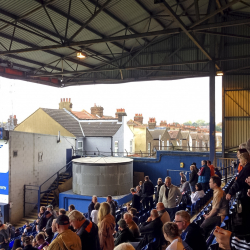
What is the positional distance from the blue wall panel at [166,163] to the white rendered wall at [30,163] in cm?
644

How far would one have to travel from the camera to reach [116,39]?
40.7 feet

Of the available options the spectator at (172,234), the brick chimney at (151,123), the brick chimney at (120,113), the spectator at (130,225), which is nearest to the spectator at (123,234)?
the spectator at (130,225)

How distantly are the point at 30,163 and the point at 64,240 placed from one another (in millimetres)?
16524

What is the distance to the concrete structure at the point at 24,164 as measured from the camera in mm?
17297

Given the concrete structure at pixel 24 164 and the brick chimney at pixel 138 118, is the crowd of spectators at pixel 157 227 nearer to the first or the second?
the concrete structure at pixel 24 164

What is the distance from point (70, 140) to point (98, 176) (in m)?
6.99

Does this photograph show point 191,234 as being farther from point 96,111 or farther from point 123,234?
point 96,111

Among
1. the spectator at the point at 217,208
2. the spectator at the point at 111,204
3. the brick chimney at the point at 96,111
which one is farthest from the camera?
the brick chimney at the point at 96,111

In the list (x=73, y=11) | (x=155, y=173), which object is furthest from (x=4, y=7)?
(x=155, y=173)

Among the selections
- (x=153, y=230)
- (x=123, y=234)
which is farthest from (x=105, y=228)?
(x=153, y=230)

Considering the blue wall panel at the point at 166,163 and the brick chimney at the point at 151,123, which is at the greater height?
the brick chimney at the point at 151,123

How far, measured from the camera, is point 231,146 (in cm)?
2025

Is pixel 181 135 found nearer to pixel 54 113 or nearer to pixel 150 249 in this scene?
pixel 54 113

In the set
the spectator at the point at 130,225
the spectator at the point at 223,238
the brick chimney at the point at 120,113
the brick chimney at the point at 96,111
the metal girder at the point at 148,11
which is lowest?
the spectator at the point at 130,225
